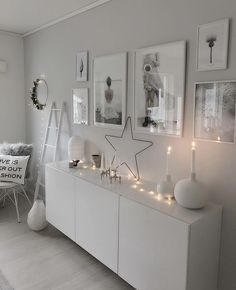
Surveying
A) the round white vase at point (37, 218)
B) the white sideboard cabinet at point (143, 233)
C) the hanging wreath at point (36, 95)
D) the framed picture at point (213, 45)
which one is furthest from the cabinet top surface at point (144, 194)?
the hanging wreath at point (36, 95)

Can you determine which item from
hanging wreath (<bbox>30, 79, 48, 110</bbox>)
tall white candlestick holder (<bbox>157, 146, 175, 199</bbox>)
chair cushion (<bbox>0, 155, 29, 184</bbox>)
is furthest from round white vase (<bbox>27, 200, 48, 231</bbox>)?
tall white candlestick holder (<bbox>157, 146, 175, 199</bbox>)

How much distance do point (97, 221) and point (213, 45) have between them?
161cm

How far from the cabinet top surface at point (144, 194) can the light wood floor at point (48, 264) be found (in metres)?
0.77

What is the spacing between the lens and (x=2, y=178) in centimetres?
327

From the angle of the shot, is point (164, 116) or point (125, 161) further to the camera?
point (125, 161)

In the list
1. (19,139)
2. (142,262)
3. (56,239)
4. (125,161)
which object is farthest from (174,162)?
(19,139)

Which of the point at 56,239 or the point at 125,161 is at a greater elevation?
the point at 125,161

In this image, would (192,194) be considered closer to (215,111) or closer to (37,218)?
(215,111)

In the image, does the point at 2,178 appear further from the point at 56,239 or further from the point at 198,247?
the point at 198,247

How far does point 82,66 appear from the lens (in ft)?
9.59

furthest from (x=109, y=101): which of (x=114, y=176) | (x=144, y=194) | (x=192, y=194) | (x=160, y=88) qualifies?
(x=192, y=194)

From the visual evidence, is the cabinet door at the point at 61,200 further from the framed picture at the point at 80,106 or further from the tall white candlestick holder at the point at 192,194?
the tall white candlestick holder at the point at 192,194

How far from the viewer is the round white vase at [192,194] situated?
68.7 inches

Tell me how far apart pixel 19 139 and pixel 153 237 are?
3.06 meters
